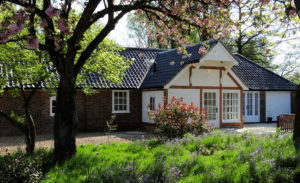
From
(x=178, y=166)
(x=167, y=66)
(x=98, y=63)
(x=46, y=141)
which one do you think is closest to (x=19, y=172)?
(x=178, y=166)

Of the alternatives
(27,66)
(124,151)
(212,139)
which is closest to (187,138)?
(212,139)

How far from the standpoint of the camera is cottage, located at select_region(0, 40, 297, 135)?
18.0m

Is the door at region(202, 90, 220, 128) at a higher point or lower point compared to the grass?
higher

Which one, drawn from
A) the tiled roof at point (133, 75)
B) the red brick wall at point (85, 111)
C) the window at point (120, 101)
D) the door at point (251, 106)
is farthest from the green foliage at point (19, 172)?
the door at point (251, 106)

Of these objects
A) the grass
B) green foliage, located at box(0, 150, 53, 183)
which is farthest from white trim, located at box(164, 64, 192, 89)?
green foliage, located at box(0, 150, 53, 183)

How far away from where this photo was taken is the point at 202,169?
7.08 meters

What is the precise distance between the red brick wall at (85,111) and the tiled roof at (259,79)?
9253mm

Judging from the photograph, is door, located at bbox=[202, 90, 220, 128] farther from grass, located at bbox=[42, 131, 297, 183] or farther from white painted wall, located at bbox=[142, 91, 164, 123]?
grass, located at bbox=[42, 131, 297, 183]

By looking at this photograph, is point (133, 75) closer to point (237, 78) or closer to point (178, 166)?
point (237, 78)

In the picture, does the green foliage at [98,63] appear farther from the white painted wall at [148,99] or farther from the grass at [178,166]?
the white painted wall at [148,99]

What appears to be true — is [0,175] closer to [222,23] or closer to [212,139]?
[212,139]

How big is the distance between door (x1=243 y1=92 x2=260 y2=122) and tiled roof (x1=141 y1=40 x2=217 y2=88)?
6975mm

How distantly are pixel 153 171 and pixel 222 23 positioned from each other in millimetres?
5570

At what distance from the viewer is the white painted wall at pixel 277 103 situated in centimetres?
2533
